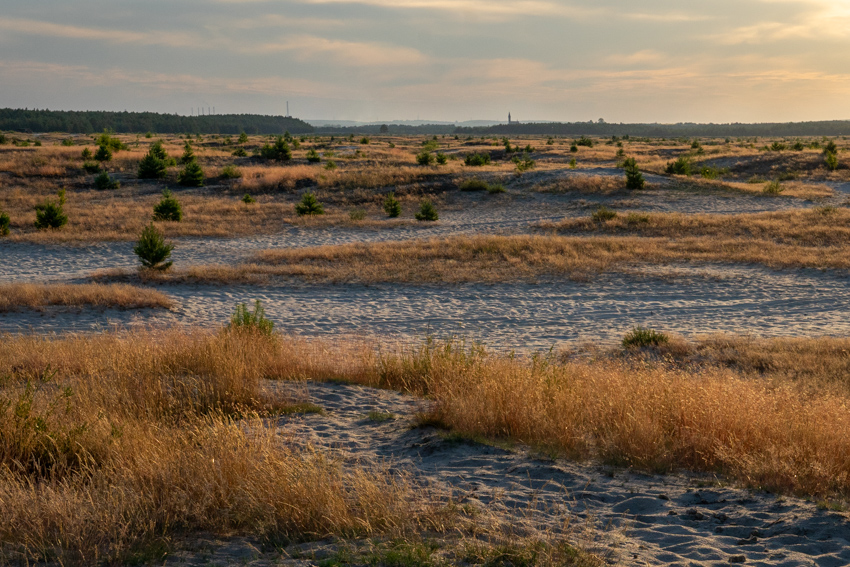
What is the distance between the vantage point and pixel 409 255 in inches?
738

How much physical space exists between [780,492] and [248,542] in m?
3.79

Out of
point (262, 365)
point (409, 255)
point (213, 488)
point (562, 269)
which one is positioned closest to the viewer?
point (213, 488)

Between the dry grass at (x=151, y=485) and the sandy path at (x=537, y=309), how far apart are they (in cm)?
601

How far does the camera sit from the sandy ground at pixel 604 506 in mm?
3961

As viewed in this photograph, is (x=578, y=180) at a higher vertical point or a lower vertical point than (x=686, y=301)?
higher

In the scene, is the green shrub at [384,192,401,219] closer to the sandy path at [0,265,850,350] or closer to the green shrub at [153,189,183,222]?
the green shrub at [153,189,183,222]

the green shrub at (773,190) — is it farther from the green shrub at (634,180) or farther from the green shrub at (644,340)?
the green shrub at (644,340)

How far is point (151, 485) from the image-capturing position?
434 centimetres

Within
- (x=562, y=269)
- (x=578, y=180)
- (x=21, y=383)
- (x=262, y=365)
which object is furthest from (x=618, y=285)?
(x=578, y=180)

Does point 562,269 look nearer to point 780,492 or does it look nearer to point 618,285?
point 618,285

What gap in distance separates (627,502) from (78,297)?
1212cm

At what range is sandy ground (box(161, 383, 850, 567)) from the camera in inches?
156

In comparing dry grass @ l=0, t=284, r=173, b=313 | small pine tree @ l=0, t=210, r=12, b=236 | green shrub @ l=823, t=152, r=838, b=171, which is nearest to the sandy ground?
dry grass @ l=0, t=284, r=173, b=313

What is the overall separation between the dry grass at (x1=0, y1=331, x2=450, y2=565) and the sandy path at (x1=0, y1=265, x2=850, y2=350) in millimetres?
6008
